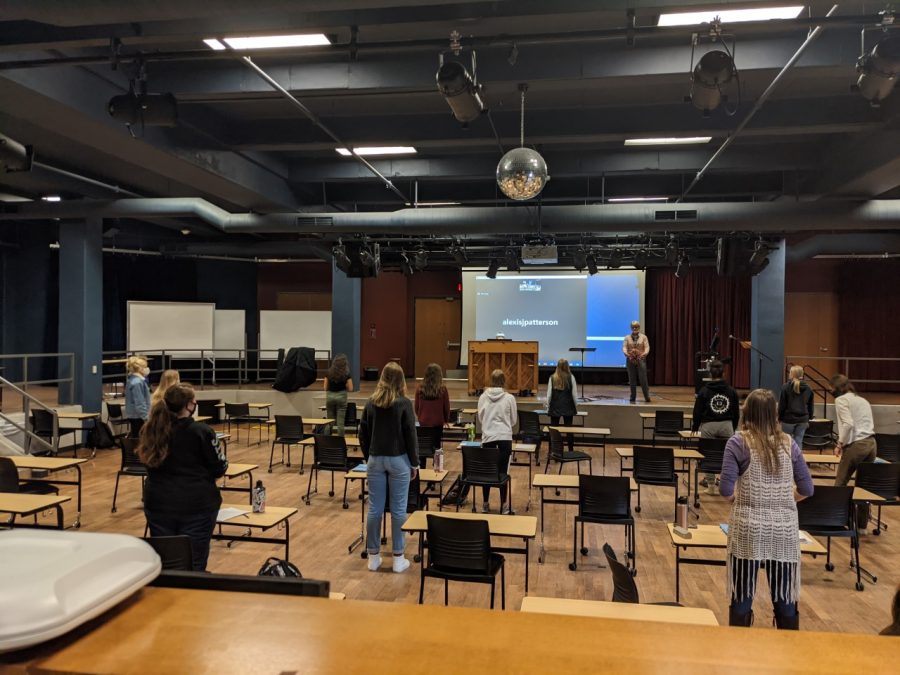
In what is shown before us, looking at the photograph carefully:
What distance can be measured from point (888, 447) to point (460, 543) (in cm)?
615

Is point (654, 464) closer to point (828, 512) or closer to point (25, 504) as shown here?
point (828, 512)

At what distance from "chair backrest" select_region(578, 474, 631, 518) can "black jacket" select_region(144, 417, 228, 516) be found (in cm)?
285

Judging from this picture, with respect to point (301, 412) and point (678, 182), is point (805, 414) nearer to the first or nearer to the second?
point (678, 182)

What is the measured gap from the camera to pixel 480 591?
470 cm

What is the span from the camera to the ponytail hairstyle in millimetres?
3326

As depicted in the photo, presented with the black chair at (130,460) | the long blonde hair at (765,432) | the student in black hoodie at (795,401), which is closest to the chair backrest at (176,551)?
the long blonde hair at (765,432)

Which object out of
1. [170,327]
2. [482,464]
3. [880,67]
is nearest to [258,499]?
[482,464]

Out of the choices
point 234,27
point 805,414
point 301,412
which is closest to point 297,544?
point 234,27

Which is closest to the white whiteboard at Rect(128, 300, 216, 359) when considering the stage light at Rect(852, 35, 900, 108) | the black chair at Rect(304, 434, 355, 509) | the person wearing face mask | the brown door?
the brown door

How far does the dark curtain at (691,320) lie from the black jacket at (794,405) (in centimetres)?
777

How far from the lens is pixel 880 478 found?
5406 mm

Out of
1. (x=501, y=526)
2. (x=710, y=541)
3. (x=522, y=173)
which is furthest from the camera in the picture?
(x=522, y=173)

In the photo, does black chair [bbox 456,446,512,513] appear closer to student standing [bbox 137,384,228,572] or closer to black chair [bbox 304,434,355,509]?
black chair [bbox 304,434,355,509]

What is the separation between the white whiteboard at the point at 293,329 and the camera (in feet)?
52.5
